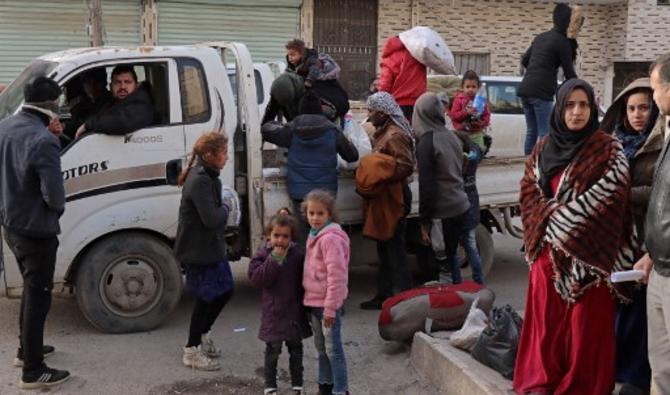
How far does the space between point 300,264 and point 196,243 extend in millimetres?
917

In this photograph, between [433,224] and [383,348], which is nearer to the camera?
[383,348]

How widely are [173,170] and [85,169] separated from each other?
652 mm

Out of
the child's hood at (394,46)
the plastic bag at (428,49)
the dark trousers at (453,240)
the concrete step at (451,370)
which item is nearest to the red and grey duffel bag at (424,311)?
the concrete step at (451,370)

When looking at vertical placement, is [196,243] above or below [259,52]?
below

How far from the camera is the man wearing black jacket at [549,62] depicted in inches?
322

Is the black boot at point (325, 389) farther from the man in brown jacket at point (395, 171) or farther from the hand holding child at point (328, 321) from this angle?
the man in brown jacket at point (395, 171)

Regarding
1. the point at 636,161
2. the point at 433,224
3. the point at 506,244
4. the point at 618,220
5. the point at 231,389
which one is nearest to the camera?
the point at 618,220

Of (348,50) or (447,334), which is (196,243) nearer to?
(447,334)

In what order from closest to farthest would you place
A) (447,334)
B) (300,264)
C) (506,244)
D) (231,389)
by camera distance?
(300,264) < (231,389) < (447,334) < (506,244)

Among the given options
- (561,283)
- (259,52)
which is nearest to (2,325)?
(561,283)

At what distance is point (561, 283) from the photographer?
13.7ft

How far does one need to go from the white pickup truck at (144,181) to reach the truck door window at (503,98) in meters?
7.47

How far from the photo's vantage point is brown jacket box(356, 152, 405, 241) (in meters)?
6.50

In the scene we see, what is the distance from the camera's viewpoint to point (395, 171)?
6.51 meters
